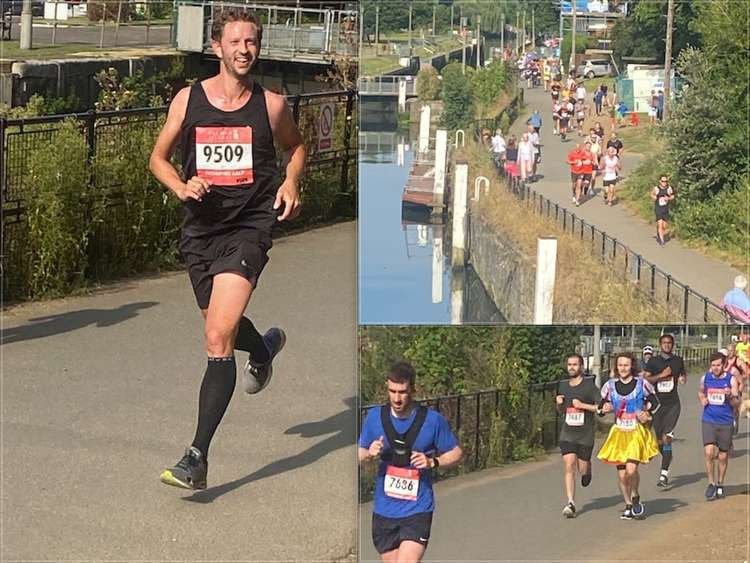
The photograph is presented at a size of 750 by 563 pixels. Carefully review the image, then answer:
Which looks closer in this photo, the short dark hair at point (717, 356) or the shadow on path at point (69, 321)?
the short dark hair at point (717, 356)

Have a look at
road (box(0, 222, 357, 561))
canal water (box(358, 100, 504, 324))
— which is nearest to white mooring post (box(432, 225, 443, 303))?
canal water (box(358, 100, 504, 324))

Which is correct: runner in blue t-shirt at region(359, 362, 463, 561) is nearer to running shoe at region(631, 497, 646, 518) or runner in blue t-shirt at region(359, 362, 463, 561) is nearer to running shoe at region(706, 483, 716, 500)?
running shoe at region(631, 497, 646, 518)

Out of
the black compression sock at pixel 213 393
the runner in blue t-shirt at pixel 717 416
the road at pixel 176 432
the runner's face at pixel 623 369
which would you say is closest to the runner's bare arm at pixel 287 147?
the black compression sock at pixel 213 393

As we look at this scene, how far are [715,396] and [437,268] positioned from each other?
1.91 feet

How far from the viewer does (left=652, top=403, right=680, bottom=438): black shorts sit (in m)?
2.28

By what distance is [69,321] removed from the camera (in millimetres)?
6078

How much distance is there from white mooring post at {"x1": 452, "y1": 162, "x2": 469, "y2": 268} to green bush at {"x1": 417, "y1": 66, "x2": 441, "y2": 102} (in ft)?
0.35

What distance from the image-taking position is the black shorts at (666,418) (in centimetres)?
228

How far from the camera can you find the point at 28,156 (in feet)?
20.6

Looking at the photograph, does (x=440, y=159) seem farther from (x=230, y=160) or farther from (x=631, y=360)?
(x=230, y=160)

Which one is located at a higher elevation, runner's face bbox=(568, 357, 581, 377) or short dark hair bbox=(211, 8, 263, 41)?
short dark hair bbox=(211, 8, 263, 41)

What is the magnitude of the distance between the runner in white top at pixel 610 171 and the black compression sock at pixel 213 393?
92 centimetres

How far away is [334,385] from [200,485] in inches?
67.5

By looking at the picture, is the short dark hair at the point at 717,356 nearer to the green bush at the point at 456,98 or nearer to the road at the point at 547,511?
the road at the point at 547,511
